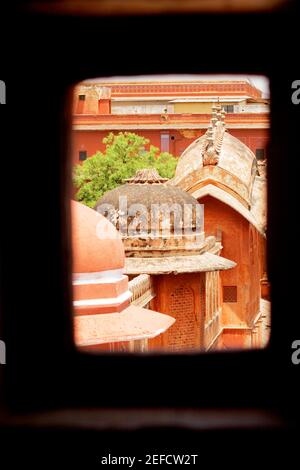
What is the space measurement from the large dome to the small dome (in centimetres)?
799

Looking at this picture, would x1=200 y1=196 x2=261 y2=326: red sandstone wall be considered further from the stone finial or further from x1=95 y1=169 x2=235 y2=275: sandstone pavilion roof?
the stone finial

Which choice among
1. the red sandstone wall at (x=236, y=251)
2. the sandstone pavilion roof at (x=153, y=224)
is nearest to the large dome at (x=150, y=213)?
the sandstone pavilion roof at (x=153, y=224)

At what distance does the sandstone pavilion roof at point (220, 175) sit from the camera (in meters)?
20.4

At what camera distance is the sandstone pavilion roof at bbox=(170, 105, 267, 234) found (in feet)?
66.9

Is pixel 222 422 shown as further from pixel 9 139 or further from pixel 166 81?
pixel 166 81

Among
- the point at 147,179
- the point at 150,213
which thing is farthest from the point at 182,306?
the point at 147,179

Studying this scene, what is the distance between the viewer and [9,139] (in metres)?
3.96

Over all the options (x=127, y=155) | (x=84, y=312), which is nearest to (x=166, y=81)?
(x=127, y=155)

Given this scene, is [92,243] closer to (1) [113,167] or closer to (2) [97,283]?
(2) [97,283]

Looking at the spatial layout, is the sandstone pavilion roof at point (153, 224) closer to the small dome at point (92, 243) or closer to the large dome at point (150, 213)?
the large dome at point (150, 213)

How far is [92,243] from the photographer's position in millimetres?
7324

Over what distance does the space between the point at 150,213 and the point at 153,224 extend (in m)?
0.24

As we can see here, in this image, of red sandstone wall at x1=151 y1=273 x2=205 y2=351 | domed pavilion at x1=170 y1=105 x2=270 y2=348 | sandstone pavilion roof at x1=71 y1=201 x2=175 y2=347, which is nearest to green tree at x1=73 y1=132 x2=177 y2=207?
domed pavilion at x1=170 y1=105 x2=270 y2=348

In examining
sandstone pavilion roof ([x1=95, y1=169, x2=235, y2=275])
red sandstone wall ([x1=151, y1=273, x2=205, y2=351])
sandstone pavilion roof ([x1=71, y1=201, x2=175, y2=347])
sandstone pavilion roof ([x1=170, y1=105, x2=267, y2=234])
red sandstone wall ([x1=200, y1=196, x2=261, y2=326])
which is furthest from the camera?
red sandstone wall ([x1=200, y1=196, x2=261, y2=326])
